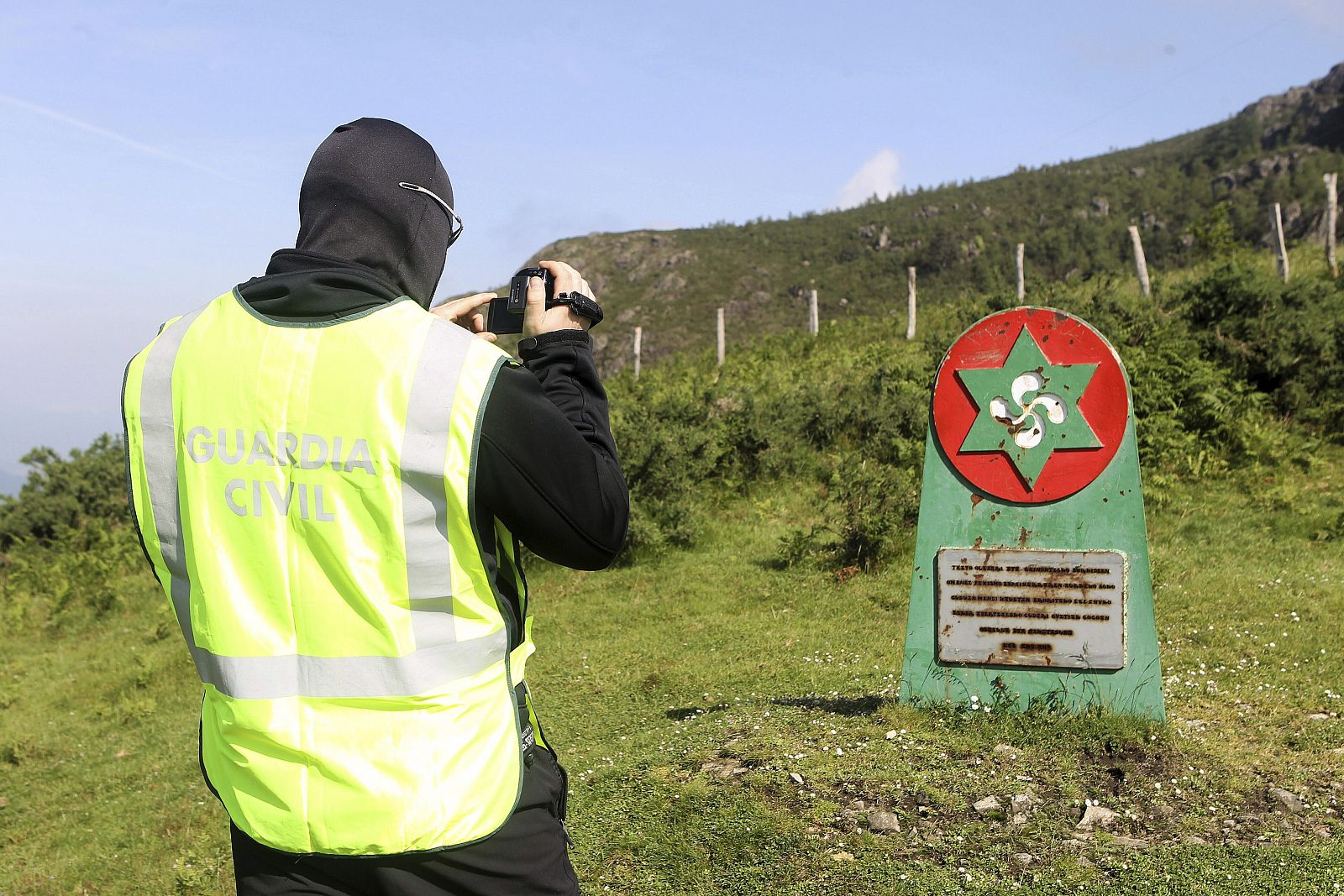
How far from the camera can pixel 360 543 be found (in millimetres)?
1547

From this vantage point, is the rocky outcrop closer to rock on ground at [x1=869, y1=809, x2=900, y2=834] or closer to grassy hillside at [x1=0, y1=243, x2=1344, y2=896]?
grassy hillside at [x1=0, y1=243, x2=1344, y2=896]

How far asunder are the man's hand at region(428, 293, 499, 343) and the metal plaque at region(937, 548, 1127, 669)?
3178 mm

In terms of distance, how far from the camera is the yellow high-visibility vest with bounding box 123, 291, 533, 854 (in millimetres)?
1530

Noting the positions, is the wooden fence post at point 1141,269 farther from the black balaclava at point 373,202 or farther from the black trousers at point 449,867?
the black trousers at point 449,867

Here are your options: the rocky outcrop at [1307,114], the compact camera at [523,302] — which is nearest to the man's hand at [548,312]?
the compact camera at [523,302]

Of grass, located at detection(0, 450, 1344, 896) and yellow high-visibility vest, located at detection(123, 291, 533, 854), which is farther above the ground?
yellow high-visibility vest, located at detection(123, 291, 533, 854)

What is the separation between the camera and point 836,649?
6.76 meters

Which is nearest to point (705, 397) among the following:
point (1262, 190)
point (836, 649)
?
point (836, 649)

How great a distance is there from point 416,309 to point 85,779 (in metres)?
7.13

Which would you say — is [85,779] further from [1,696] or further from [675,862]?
[675,862]

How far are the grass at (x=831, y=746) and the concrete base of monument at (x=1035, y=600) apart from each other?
0.16 metres

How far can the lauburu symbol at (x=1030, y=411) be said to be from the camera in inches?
177

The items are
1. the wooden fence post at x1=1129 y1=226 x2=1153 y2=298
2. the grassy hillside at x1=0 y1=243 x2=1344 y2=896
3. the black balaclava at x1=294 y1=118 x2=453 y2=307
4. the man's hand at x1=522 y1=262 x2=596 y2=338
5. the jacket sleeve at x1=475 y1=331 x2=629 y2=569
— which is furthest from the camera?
the wooden fence post at x1=1129 y1=226 x2=1153 y2=298

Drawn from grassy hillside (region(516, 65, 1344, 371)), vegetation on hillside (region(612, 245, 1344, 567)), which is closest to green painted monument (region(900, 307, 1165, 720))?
vegetation on hillside (region(612, 245, 1344, 567))
